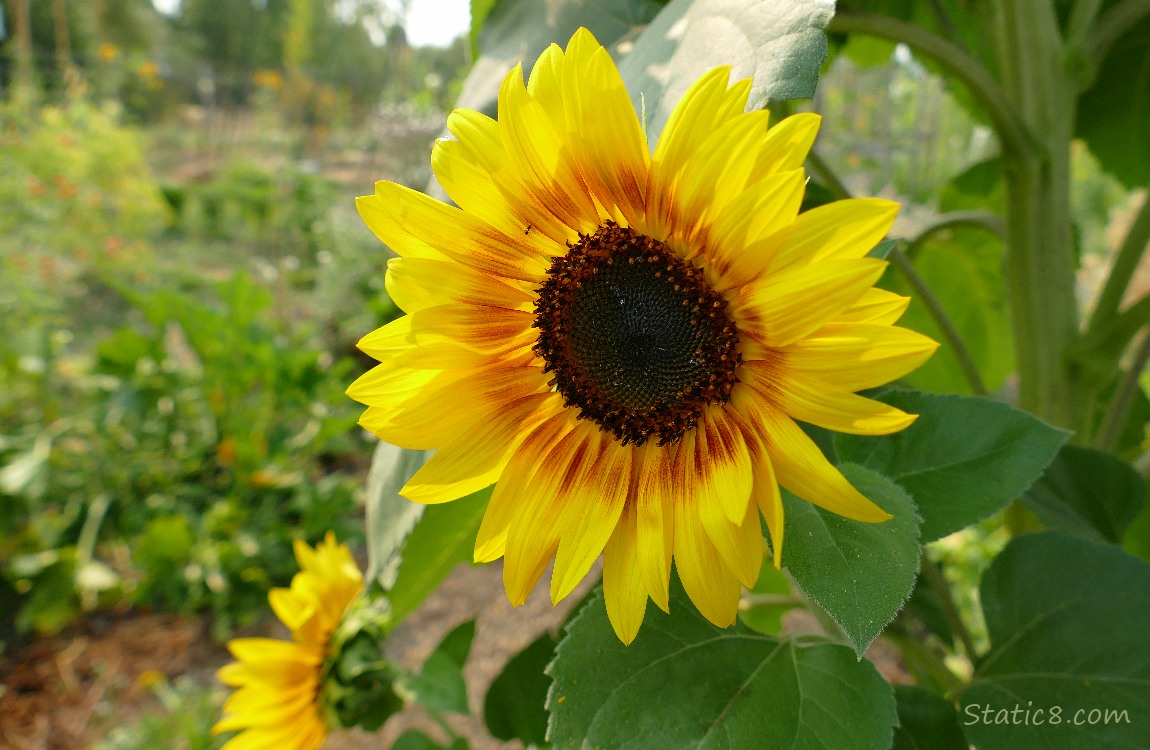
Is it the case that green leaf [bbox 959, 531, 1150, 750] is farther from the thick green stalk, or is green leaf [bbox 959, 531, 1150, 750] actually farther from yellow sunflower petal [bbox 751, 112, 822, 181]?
yellow sunflower petal [bbox 751, 112, 822, 181]

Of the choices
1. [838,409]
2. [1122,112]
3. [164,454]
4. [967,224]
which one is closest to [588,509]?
[838,409]

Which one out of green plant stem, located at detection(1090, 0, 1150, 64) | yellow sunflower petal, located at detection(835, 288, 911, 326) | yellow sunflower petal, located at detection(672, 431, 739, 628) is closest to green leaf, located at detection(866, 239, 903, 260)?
yellow sunflower petal, located at detection(835, 288, 911, 326)

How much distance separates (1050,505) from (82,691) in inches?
85.2

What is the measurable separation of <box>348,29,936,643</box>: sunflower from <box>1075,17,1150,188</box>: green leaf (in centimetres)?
60

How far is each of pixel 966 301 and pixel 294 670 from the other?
0.71 meters

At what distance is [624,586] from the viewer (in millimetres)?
359

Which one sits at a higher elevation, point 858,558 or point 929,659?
point 858,558

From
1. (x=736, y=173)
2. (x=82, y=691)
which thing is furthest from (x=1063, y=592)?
(x=82, y=691)

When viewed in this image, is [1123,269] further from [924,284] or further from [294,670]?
[294,670]

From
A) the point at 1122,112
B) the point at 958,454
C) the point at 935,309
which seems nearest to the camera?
the point at 958,454

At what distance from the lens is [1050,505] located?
54 centimetres

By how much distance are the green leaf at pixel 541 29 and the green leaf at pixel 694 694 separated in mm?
309

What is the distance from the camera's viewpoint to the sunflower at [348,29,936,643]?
315 millimetres

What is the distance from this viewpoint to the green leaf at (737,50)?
317 mm
